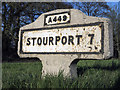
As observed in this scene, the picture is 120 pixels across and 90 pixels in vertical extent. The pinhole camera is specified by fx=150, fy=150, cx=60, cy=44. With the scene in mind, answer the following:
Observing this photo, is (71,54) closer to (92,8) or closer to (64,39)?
(64,39)

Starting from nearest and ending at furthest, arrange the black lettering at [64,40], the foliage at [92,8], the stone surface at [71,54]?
the stone surface at [71,54] → the black lettering at [64,40] → the foliage at [92,8]

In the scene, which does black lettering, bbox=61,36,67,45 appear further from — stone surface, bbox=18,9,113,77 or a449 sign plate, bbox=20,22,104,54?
stone surface, bbox=18,9,113,77

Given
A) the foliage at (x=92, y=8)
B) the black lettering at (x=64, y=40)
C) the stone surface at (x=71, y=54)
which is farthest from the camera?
the foliage at (x=92, y=8)

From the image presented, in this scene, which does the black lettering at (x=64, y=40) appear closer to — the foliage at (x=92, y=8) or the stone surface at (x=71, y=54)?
the stone surface at (x=71, y=54)

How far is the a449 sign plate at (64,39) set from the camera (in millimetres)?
2543

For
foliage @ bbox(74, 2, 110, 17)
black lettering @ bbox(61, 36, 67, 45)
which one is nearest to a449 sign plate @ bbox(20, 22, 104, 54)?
black lettering @ bbox(61, 36, 67, 45)

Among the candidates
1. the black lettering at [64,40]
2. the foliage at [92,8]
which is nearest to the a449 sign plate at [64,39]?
the black lettering at [64,40]

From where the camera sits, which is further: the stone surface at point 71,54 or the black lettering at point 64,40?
the black lettering at point 64,40

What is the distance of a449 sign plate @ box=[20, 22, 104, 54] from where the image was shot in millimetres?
2543

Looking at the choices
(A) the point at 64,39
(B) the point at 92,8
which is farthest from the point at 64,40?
(B) the point at 92,8

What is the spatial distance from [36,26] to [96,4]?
7.75 m

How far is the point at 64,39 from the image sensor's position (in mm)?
2869

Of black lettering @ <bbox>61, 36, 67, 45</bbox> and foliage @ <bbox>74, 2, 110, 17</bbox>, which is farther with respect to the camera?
foliage @ <bbox>74, 2, 110, 17</bbox>

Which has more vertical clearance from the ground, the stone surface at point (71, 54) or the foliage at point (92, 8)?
the foliage at point (92, 8)
